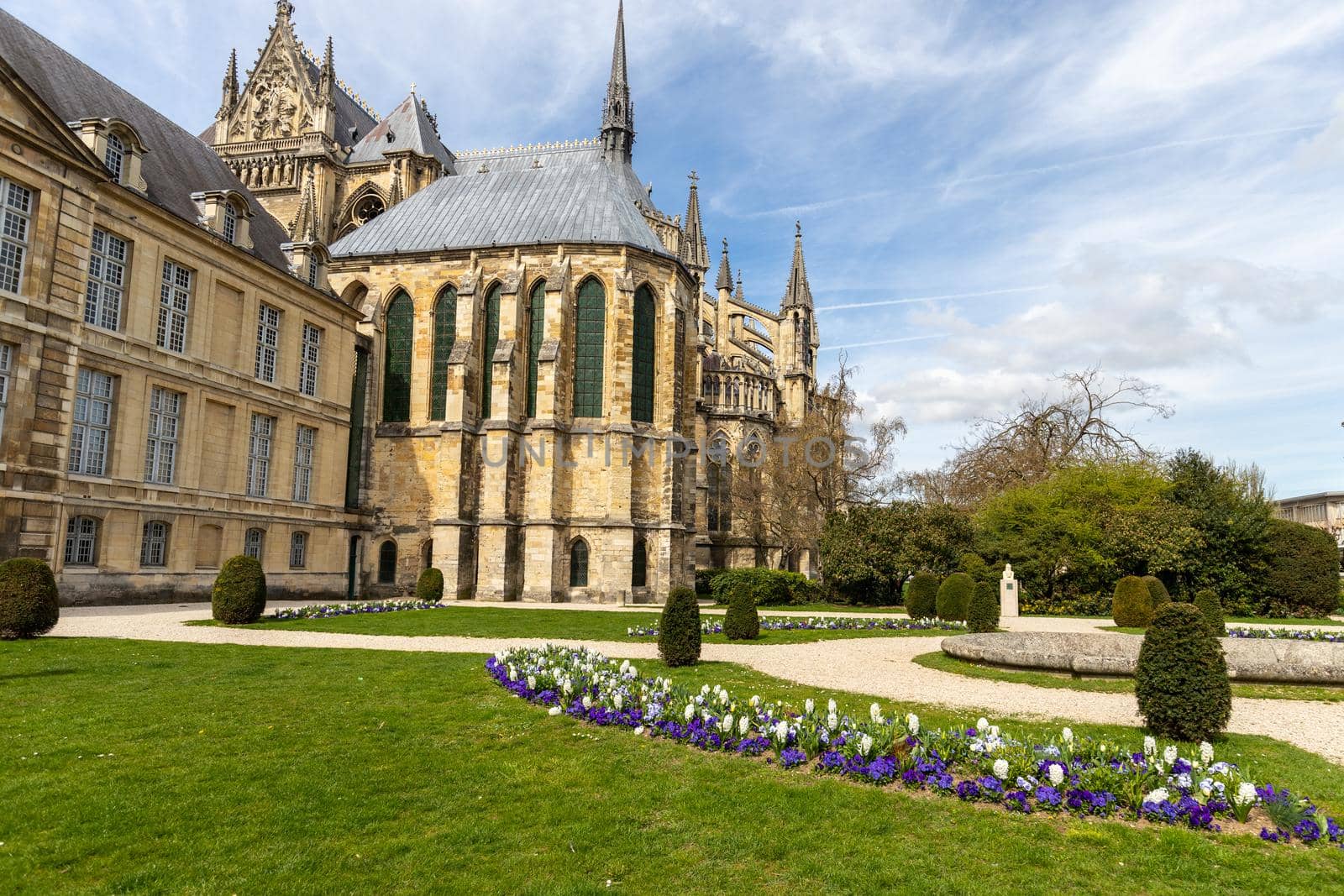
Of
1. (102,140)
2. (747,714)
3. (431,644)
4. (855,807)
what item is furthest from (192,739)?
(102,140)

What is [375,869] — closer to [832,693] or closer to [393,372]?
[832,693]

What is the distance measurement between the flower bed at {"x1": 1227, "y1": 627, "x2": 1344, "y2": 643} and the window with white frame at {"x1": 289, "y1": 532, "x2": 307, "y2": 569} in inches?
1036

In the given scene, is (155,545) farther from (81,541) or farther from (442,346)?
(442,346)

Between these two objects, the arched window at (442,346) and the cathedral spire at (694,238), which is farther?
the cathedral spire at (694,238)

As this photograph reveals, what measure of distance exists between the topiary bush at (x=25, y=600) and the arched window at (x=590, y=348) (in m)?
19.7

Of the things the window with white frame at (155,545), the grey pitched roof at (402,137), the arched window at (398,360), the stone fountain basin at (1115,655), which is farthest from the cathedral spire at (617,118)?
the stone fountain basin at (1115,655)

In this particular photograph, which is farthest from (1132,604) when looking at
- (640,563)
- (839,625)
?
(640,563)

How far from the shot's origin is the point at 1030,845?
17.3 ft

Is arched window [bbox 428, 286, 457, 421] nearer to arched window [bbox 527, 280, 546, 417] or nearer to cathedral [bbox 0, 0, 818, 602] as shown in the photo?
cathedral [bbox 0, 0, 818, 602]

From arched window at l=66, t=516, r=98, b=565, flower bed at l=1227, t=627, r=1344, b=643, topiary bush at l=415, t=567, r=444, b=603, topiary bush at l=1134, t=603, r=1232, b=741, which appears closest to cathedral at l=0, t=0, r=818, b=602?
arched window at l=66, t=516, r=98, b=565

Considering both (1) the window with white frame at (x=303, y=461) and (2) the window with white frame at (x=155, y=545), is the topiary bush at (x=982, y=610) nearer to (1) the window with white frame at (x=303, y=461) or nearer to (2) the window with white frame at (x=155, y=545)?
(2) the window with white frame at (x=155, y=545)

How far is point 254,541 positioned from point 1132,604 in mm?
24995

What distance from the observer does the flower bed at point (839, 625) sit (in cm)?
1977

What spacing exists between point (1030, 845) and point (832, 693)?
5073 mm
